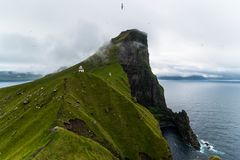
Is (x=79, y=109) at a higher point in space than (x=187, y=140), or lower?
higher

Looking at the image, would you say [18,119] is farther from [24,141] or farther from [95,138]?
[95,138]

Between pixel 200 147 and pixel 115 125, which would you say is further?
pixel 200 147

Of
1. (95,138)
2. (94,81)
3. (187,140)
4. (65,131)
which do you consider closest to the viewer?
(65,131)

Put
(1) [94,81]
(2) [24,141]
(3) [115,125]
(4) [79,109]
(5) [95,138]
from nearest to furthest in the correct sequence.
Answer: (2) [24,141] < (5) [95,138] < (4) [79,109] < (3) [115,125] < (1) [94,81]

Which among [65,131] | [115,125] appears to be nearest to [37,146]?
[65,131]

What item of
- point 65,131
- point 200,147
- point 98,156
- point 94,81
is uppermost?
point 94,81

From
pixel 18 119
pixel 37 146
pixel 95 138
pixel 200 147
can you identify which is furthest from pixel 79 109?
pixel 200 147
